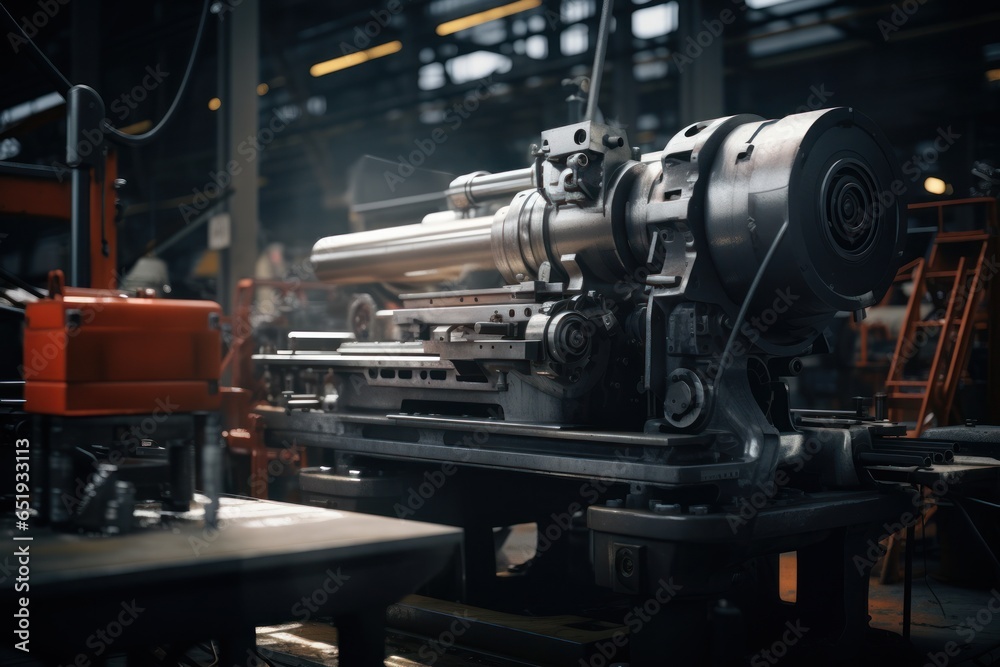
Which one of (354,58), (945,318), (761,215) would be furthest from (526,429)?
(354,58)

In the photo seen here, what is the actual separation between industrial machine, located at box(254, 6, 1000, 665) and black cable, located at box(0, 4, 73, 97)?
4.65 feet

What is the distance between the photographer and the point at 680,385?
107 inches

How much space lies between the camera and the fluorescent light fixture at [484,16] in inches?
354

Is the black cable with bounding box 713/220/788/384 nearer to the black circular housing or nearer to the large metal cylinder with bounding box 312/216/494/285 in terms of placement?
the black circular housing

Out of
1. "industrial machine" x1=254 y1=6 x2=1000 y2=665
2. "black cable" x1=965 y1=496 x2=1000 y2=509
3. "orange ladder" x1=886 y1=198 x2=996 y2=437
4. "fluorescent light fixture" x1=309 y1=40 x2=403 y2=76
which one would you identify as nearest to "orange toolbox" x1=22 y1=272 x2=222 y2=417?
"industrial machine" x1=254 y1=6 x2=1000 y2=665

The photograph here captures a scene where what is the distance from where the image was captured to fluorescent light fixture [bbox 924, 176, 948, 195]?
829 cm

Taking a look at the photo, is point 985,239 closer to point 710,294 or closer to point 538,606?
point 710,294

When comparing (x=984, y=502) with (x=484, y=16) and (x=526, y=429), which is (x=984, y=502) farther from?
(x=484, y=16)

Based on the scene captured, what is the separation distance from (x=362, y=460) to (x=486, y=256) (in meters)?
0.99

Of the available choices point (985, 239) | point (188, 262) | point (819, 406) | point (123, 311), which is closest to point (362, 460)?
point (123, 311)

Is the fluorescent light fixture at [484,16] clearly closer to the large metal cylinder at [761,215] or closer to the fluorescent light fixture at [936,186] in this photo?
the fluorescent light fixture at [936,186]

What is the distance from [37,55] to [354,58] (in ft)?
29.7

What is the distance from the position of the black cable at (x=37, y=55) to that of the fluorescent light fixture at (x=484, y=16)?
7.02m

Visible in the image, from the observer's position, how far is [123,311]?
1.66m
